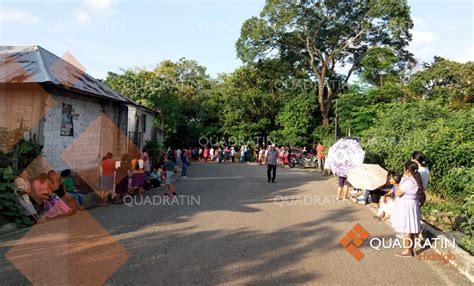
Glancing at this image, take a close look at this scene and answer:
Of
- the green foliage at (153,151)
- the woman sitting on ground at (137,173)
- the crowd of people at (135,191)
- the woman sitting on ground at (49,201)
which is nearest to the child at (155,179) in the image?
the crowd of people at (135,191)

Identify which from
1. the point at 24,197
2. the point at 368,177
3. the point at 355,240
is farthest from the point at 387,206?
the point at 24,197

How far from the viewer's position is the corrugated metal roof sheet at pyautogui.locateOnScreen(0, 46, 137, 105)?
34.2 feet

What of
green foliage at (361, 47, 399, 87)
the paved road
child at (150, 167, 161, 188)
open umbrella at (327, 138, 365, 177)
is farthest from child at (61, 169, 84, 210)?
green foliage at (361, 47, 399, 87)

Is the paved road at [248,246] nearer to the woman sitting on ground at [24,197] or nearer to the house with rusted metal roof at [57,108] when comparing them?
the woman sitting on ground at [24,197]

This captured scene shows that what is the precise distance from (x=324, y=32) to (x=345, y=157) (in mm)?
22514

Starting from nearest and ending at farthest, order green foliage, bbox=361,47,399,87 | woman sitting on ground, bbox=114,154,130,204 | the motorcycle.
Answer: woman sitting on ground, bbox=114,154,130,204 → the motorcycle → green foliage, bbox=361,47,399,87

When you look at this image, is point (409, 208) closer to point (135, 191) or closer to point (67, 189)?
point (67, 189)

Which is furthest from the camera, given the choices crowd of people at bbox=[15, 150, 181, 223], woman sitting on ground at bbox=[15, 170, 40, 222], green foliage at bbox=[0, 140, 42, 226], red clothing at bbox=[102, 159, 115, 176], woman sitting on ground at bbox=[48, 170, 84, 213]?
red clothing at bbox=[102, 159, 115, 176]

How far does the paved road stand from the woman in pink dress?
0.35 m

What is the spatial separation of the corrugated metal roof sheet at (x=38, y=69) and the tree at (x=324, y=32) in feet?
66.5

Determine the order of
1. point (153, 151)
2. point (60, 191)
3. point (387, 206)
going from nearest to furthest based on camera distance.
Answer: point (387, 206)
point (60, 191)
point (153, 151)

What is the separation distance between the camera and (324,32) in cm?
3209

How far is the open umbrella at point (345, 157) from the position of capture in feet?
39.0

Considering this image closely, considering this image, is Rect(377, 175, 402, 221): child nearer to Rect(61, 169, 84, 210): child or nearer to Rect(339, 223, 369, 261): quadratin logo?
Rect(339, 223, 369, 261): quadratin logo
